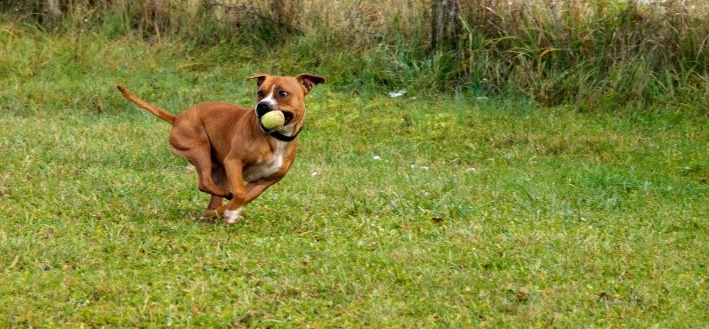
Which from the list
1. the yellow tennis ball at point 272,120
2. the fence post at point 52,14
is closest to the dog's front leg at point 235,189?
the yellow tennis ball at point 272,120

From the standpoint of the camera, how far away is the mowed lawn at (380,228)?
6008 millimetres

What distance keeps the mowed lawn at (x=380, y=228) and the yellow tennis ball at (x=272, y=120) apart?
0.67 metres

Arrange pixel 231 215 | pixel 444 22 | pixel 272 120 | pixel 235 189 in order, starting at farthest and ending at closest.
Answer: pixel 444 22
pixel 231 215
pixel 235 189
pixel 272 120

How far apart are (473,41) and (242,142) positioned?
19.0 feet

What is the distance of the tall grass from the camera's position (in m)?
12.2

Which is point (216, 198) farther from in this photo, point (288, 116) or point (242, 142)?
point (288, 116)

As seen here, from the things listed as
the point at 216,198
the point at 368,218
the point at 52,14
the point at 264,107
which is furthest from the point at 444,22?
the point at 264,107

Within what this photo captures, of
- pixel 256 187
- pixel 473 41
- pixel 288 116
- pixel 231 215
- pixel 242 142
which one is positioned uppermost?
pixel 288 116

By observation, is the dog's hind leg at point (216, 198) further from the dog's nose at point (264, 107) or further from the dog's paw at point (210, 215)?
the dog's nose at point (264, 107)

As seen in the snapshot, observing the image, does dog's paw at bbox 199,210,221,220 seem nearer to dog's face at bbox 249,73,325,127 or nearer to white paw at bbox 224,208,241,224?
white paw at bbox 224,208,241,224

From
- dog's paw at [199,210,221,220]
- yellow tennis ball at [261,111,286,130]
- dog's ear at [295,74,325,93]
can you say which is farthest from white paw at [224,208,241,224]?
dog's ear at [295,74,325,93]

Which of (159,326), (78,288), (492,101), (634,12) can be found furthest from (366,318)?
(634,12)

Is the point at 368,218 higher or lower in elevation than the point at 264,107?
lower

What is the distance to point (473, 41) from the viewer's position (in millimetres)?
12695
